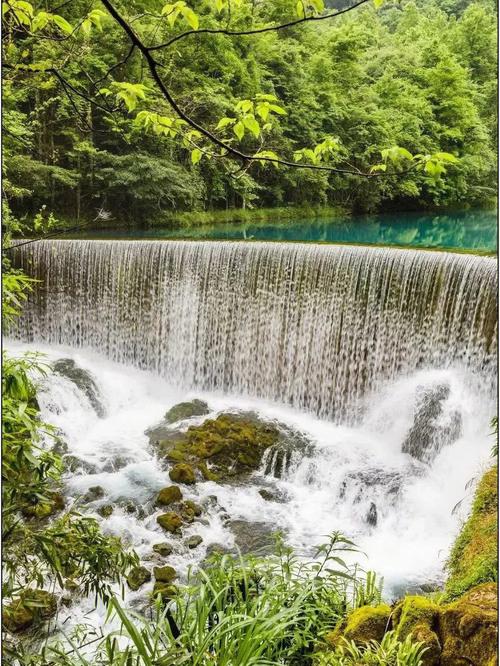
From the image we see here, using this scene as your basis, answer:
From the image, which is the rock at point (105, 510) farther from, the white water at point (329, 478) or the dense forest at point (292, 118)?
the dense forest at point (292, 118)

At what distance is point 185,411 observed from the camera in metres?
7.34

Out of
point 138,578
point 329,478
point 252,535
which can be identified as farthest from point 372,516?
point 138,578

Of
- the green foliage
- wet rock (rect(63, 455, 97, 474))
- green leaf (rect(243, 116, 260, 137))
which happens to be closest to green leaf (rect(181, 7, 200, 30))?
green leaf (rect(243, 116, 260, 137))

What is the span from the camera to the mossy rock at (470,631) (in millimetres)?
1693

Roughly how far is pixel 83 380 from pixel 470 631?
680 cm

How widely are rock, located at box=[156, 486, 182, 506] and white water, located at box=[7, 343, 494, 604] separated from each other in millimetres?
152

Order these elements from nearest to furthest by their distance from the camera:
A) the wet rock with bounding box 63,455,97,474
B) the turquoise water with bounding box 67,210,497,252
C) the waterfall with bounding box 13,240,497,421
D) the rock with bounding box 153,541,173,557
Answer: the rock with bounding box 153,541,173,557, the wet rock with bounding box 63,455,97,474, the waterfall with bounding box 13,240,497,421, the turquoise water with bounding box 67,210,497,252

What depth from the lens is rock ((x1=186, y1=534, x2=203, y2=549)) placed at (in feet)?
15.7

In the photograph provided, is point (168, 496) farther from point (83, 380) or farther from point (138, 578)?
point (83, 380)

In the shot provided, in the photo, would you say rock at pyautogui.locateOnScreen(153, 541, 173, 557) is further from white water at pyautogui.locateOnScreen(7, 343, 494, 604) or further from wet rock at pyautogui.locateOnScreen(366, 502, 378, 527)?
wet rock at pyautogui.locateOnScreen(366, 502, 378, 527)

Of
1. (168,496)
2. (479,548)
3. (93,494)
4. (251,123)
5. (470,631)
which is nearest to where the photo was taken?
(251,123)

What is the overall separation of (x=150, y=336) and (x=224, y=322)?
1346 mm

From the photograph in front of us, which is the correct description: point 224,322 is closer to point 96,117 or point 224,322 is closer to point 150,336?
point 150,336

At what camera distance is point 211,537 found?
16.2 feet
